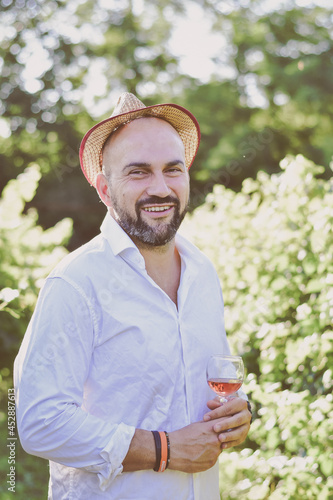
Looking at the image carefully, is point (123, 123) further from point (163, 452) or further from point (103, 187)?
point (163, 452)

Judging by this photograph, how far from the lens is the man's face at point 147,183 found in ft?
7.39

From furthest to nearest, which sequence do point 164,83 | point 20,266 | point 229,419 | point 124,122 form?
point 164,83
point 20,266
point 124,122
point 229,419

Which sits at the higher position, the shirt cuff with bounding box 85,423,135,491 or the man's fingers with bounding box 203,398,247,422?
the shirt cuff with bounding box 85,423,135,491

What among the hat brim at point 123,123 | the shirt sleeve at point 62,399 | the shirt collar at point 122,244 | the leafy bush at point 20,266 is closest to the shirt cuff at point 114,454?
the shirt sleeve at point 62,399

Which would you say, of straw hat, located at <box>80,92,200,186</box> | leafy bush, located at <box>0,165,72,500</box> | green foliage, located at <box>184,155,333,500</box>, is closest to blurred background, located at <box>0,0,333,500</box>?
leafy bush, located at <box>0,165,72,500</box>

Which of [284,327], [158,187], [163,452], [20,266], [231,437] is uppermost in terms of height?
[158,187]

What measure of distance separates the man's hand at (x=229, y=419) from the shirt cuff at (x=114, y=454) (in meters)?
0.35

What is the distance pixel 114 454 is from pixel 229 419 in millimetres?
489

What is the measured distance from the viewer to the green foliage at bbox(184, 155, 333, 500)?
2.86 metres

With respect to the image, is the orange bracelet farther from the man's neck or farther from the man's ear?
the man's ear

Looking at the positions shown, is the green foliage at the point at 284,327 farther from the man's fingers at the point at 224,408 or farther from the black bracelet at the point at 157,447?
the black bracelet at the point at 157,447

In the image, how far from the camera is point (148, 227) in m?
2.25

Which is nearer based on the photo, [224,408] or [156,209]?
[224,408]

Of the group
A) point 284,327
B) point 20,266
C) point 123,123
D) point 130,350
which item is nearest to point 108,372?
point 130,350
